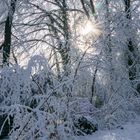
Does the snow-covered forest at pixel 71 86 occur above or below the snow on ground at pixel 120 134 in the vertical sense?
above

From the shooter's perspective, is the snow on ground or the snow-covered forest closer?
the snow-covered forest

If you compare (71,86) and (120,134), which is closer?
(120,134)

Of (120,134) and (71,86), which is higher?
(71,86)

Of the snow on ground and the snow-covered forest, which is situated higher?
the snow-covered forest

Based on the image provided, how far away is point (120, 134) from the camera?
889cm

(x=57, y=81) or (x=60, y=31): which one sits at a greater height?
(x=60, y=31)

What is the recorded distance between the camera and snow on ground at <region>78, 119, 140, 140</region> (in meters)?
8.49

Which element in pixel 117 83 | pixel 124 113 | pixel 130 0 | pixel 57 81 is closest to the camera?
pixel 57 81

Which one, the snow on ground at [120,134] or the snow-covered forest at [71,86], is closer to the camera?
the snow-covered forest at [71,86]

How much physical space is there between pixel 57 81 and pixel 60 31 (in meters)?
11.9

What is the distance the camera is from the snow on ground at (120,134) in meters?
8.49

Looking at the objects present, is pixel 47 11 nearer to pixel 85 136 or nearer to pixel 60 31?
pixel 60 31

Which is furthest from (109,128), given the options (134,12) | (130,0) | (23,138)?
(130,0)

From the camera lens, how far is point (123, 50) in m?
18.0
